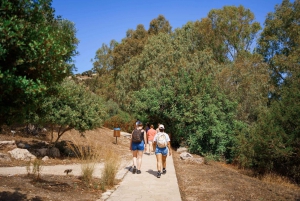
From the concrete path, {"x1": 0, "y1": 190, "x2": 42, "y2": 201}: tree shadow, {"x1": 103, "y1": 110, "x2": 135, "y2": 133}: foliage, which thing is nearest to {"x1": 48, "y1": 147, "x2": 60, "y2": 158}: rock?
the concrete path

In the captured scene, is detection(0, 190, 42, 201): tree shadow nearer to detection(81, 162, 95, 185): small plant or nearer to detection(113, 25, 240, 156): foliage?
detection(81, 162, 95, 185): small plant

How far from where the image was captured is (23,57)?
4.67m

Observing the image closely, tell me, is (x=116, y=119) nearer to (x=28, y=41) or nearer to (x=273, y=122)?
(x=273, y=122)

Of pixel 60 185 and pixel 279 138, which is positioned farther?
pixel 279 138

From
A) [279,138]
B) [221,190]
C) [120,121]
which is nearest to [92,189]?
[221,190]

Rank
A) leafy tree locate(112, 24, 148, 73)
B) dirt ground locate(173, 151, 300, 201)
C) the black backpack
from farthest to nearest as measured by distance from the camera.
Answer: leafy tree locate(112, 24, 148, 73), the black backpack, dirt ground locate(173, 151, 300, 201)

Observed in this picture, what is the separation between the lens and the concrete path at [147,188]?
7484mm

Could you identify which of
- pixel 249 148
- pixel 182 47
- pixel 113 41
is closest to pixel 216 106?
pixel 249 148

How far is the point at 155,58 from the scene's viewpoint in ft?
96.6

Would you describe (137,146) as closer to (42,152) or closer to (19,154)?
(19,154)

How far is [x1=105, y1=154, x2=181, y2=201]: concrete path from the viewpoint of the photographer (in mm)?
7484

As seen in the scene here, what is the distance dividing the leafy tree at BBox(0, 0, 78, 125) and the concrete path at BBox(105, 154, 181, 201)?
348 cm

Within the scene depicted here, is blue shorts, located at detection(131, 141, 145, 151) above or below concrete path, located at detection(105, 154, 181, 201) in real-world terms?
above

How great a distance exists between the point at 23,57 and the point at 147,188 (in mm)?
5351
